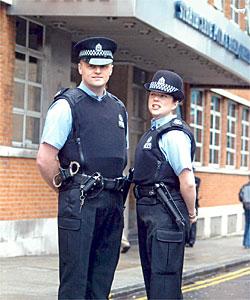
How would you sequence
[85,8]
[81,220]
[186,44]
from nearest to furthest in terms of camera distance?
[81,220], [85,8], [186,44]

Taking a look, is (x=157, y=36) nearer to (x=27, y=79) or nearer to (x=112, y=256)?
(x=27, y=79)

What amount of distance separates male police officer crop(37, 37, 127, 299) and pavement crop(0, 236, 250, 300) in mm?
4716

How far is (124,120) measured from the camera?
6.92 metres

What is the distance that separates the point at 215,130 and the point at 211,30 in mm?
9126

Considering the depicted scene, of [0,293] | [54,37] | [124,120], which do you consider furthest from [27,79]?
[124,120]

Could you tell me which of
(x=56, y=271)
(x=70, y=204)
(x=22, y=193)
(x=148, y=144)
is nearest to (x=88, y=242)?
(x=70, y=204)

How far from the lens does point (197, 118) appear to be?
26844mm

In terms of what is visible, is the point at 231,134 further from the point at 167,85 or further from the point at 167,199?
the point at 167,199

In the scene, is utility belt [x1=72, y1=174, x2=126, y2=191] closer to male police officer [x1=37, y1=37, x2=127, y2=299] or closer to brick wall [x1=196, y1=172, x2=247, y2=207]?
male police officer [x1=37, y1=37, x2=127, y2=299]

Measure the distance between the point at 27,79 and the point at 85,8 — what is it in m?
2.06

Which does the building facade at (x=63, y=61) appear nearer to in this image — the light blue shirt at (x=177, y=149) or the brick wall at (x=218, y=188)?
the brick wall at (x=218, y=188)

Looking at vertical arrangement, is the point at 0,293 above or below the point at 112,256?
below

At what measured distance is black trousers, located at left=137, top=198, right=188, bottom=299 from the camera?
7039 millimetres

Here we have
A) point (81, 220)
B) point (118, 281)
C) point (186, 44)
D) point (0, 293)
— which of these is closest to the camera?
point (81, 220)
